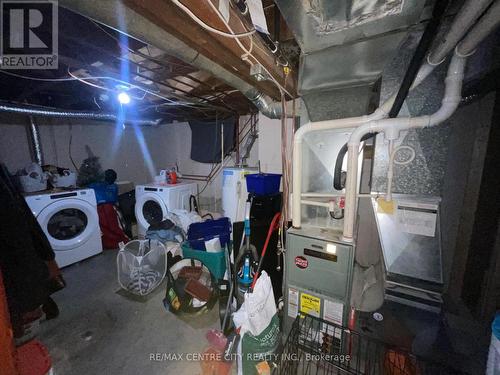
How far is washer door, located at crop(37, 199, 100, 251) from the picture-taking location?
214 centimetres

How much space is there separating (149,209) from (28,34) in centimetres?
228

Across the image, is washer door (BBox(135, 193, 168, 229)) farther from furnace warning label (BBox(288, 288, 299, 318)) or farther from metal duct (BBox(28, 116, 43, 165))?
furnace warning label (BBox(288, 288, 299, 318))

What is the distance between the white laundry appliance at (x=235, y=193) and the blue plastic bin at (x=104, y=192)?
68.1 inches

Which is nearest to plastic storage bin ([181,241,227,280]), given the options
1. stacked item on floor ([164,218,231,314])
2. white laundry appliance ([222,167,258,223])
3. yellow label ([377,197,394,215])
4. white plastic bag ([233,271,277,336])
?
stacked item on floor ([164,218,231,314])

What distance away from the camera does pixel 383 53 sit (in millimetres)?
881

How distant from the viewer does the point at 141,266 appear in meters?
1.87

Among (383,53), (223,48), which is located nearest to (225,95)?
(223,48)

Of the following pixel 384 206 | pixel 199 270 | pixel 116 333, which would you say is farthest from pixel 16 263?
pixel 384 206

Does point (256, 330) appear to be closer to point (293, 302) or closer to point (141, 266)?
point (293, 302)

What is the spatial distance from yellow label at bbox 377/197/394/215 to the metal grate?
0.64m

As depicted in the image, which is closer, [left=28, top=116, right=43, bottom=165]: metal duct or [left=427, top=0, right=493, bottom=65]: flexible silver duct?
[left=427, top=0, right=493, bottom=65]: flexible silver duct

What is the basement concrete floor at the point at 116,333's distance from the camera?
1.24 metres

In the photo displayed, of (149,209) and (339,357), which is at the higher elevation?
(149,209)

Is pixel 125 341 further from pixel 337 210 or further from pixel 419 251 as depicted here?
pixel 419 251
